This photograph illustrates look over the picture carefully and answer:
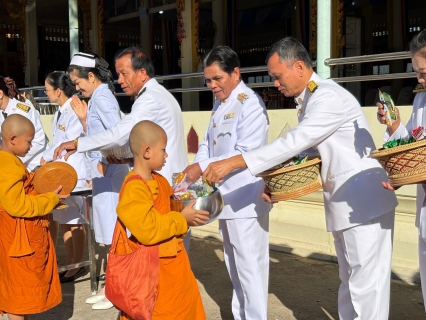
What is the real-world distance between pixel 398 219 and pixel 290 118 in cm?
133

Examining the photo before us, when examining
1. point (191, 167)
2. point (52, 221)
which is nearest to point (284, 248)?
point (52, 221)

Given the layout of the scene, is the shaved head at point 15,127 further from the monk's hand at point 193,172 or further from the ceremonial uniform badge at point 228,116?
the ceremonial uniform badge at point 228,116

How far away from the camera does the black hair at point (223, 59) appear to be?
3.26 meters

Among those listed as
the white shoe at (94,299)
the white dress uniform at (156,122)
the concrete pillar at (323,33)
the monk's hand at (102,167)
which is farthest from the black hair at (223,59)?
the concrete pillar at (323,33)

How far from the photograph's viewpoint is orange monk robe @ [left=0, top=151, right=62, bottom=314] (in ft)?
10.2

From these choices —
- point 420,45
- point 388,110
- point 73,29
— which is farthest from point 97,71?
point 73,29

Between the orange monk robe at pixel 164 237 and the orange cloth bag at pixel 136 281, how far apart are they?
0.04 m

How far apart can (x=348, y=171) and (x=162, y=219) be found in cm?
92

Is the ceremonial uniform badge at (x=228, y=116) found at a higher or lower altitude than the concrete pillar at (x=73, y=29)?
lower

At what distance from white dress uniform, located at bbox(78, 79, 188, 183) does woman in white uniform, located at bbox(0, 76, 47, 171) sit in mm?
1740

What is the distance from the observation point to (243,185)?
334 cm

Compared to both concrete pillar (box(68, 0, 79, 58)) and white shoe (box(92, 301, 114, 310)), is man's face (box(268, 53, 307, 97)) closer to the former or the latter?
white shoe (box(92, 301, 114, 310))

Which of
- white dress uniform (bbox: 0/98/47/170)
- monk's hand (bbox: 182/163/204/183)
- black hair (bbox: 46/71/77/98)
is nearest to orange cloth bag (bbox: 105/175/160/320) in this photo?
monk's hand (bbox: 182/163/204/183)

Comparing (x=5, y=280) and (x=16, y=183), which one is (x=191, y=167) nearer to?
(x=16, y=183)
